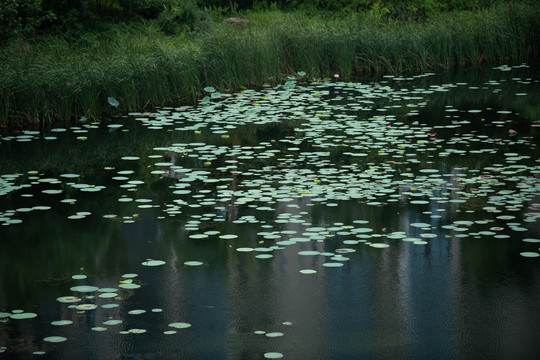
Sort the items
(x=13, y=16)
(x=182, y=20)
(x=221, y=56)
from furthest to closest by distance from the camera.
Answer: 1. (x=182, y=20)
2. (x=221, y=56)
3. (x=13, y=16)

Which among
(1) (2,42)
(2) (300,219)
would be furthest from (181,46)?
(2) (300,219)

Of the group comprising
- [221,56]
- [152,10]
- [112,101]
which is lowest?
[112,101]

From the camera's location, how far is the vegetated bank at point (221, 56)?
13.1 meters

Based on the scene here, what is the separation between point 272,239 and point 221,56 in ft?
30.4

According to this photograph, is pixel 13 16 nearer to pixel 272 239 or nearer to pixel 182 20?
pixel 182 20

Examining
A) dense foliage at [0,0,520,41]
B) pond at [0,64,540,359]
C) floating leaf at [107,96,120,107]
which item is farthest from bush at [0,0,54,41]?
pond at [0,64,540,359]

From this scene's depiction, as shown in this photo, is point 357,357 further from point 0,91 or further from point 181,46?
point 181,46

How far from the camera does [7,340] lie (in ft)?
Answer: 16.6

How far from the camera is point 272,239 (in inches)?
278

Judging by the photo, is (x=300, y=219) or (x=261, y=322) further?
(x=300, y=219)

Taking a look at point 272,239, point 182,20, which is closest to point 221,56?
point 182,20

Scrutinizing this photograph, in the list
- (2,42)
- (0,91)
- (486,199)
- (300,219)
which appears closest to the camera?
(300,219)

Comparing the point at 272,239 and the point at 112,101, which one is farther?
the point at 112,101

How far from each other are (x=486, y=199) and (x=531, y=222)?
2.69ft
